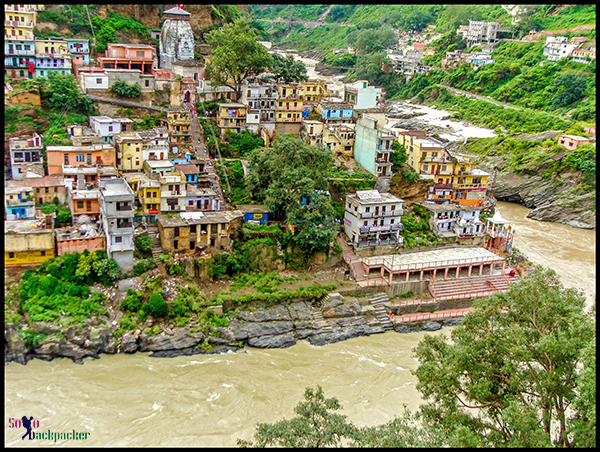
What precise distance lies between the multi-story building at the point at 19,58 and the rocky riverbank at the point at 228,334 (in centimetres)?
1560

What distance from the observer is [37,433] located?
13672 millimetres

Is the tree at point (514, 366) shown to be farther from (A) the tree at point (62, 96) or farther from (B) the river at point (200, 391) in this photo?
(A) the tree at point (62, 96)

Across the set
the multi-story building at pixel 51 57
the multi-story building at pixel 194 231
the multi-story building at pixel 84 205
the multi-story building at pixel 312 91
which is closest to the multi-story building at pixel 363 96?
the multi-story building at pixel 312 91

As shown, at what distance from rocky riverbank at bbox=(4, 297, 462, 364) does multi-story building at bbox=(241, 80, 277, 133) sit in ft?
39.2

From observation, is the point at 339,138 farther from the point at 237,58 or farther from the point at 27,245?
the point at 27,245

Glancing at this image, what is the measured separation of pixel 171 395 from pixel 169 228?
6207 millimetres

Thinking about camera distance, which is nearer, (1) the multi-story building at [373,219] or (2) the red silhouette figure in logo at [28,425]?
(2) the red silhouette figure in logo at [28,425]

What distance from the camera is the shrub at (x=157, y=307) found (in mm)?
17781

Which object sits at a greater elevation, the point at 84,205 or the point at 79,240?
the point at 84,205

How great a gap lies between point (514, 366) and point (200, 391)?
8.40 metres

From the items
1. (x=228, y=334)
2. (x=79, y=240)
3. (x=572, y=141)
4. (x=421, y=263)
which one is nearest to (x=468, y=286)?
(x=421, y=263)

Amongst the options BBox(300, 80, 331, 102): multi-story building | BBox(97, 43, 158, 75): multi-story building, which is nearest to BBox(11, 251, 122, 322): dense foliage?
BBox(97, 43, 158, 75): multi-story building

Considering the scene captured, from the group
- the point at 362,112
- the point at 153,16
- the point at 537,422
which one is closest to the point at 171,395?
the point at 537,422

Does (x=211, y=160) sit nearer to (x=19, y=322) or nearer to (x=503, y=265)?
(x=19, y=322)
